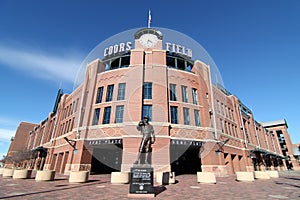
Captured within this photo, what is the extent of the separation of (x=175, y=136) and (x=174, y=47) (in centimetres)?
1322

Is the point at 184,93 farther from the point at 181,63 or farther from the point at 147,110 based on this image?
the point at 181,63

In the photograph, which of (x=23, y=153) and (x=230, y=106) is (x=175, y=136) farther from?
(x=23, y=153)

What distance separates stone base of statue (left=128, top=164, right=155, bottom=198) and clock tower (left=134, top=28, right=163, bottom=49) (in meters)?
17.2

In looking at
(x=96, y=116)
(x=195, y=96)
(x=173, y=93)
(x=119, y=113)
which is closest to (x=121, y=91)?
(x=119, y=113)

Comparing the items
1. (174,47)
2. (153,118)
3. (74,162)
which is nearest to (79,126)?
(74,162)

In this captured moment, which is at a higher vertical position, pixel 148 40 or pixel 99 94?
pixel 148 40

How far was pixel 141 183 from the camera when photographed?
720 centimetres

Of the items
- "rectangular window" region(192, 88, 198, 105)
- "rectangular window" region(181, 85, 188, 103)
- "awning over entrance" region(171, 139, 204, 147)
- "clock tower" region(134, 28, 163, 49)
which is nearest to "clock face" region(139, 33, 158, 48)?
"clock tower" region(134, 28, 163, 49)

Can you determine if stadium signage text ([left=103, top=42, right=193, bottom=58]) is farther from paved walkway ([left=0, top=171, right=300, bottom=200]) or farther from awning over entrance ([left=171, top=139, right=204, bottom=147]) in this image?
paved walkway ([left=0, top=171, right=300, bottom=200])

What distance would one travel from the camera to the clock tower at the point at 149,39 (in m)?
20.9

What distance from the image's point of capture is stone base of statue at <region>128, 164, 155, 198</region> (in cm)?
703

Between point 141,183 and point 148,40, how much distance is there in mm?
18526

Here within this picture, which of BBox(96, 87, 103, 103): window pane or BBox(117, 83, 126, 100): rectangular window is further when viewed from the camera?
BBox(96, 87, 103, 103): window pane

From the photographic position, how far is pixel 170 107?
19.1m
